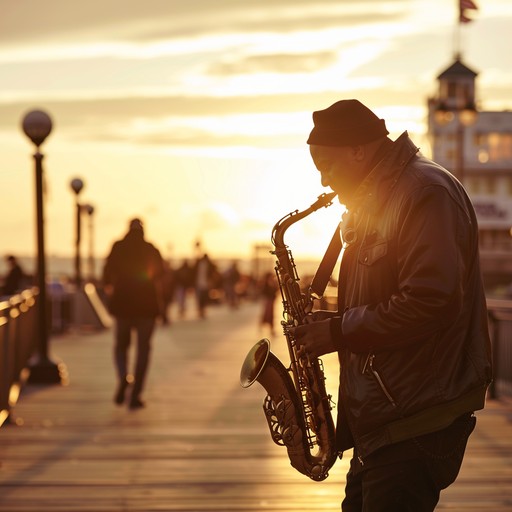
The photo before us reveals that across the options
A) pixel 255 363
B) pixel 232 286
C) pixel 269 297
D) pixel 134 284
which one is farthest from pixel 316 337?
pixel 232 286

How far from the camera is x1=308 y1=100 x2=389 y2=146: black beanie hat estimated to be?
376 centimetres

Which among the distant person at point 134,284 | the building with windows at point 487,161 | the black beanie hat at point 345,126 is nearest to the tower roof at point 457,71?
the building with windows at point 487,161

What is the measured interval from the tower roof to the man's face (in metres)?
34.3

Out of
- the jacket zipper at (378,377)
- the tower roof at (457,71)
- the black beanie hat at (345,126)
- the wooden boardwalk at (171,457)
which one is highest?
the tower roof at (457,71)

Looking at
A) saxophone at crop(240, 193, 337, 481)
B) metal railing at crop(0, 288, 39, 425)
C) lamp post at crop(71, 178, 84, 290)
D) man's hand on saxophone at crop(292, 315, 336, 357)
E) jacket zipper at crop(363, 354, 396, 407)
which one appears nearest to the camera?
jacket zipper at crop(363, 354, 396, 407)

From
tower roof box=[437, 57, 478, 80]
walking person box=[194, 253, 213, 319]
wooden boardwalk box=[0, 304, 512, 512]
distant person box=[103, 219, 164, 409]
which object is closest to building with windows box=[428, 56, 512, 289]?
tower roof box=[437, 57, 478, 80]

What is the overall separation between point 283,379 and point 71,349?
634 inches

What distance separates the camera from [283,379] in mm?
4617

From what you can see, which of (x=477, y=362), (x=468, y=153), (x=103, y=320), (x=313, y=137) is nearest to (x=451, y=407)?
(x=477, y=362)

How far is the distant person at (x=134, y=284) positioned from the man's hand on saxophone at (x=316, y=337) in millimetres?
7668

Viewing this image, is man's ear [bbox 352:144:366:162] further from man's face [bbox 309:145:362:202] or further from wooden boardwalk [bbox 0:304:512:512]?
wooden boardwalk [bbox 0:304:512:512]

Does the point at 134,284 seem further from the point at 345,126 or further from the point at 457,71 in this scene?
the point at 457,71

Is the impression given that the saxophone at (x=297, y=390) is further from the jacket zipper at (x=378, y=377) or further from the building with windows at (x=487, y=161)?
the building with windows at (x=487, y=161)

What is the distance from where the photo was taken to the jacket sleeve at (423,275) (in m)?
3.53
